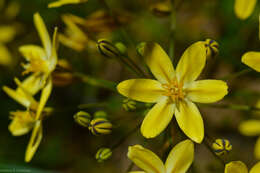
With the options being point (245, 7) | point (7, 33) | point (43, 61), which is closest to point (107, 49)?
point (43, 61)

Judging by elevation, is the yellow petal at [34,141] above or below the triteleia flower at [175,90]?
below

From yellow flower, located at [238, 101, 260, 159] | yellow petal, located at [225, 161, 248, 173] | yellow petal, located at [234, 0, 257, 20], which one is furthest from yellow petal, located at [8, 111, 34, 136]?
yellow flower, located at [238, 101, 260, 159]

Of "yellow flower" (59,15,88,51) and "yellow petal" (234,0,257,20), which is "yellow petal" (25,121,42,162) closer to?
"yellow flower" (59,15,88,51)

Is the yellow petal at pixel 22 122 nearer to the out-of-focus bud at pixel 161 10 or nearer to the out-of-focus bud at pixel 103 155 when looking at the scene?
the out-of-focus bud at pixel 103 155

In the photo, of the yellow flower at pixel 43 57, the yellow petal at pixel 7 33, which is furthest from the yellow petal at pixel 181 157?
the yellow petal at pixel 7 33

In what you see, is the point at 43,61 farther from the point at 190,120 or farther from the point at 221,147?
the point at 221,147

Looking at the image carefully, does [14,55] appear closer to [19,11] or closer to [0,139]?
[19,11]

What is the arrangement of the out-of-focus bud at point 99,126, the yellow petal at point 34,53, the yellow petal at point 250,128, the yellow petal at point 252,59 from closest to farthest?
the yellow petal at point 252,59
the out-of-focus bud at point 99,126
the yellow petal at point 34,53
the yellow petal at point 250,128
